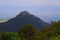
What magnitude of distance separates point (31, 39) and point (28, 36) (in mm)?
379

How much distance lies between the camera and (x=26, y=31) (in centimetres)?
770

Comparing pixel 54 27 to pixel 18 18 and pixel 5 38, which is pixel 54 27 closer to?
pixel 5 38

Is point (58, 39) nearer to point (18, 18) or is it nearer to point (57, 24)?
point (57, 24)

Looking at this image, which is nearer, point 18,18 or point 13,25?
point 13,25

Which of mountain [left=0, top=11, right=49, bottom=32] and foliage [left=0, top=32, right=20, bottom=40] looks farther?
mountain [left=0, top=11, right=49, bottom=32]

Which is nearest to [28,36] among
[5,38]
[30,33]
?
[30,33]

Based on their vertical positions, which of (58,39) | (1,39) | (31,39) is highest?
(1,39)

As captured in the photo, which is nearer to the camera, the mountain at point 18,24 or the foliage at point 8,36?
the foliage at point 8,36

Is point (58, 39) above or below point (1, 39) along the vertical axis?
below

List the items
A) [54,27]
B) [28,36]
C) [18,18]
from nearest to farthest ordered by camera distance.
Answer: [54,27] < [28,36] < [18,18]

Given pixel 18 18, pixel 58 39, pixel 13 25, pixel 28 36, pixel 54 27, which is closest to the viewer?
pixel 58 39

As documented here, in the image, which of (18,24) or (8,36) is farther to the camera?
(18,24)

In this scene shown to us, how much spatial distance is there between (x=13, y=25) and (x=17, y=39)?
53.5 feet

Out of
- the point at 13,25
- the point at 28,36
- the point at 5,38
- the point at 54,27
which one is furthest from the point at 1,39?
the point at 13,25
